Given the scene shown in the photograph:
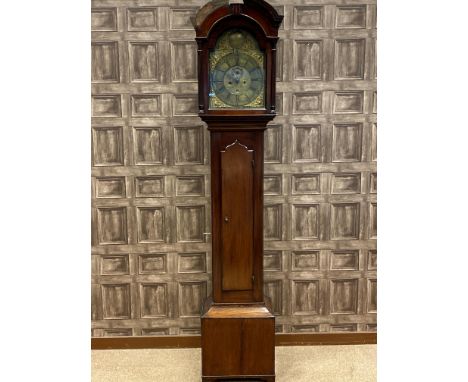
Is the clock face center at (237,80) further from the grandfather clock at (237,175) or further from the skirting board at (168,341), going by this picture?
the skirting board at (168,341)

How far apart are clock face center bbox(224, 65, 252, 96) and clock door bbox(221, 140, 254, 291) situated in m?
0.28

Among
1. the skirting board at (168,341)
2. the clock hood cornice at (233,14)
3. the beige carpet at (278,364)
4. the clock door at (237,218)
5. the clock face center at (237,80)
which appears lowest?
the beige carpet at (278,364)

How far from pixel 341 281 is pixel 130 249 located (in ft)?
4.69

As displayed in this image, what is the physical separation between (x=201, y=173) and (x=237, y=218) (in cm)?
58

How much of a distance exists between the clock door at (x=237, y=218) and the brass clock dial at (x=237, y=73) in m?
0.24

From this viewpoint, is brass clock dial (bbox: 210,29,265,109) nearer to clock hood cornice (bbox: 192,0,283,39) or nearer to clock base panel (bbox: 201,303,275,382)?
clock hood cornice (bbox: 192,0,283,39)

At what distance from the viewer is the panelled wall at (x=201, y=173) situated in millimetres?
3170

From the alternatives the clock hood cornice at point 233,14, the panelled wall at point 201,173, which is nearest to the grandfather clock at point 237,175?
the clock hood cornice at point 233,14

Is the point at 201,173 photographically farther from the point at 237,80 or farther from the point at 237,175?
the point at 237,80

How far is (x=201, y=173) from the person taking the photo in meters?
3.25

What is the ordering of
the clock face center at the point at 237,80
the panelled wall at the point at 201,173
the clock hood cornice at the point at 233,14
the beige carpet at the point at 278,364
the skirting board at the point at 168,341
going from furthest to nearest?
the skirting board at the point at 168,341, the panelled wall at the point at 201,173, the beige carpet at the point at 278,364, the clock face center at the point at 237,80, the clock hood cornice at the point at 233,14


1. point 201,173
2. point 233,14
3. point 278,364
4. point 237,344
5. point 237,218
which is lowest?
point 278,364

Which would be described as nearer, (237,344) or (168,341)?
(237,344)

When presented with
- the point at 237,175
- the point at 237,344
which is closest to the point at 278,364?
the point at 237,344
